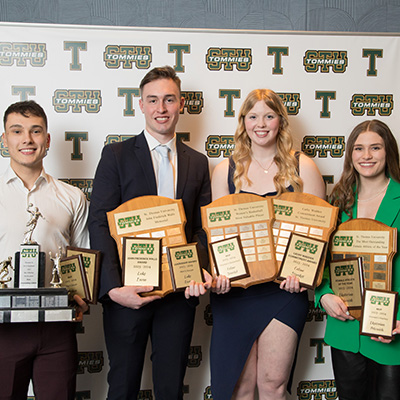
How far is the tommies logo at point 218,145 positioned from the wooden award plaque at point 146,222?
834 millimetres

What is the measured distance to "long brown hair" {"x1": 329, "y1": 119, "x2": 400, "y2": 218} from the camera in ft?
6.23

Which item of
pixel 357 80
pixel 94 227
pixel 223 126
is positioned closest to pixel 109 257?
pixel 94 227

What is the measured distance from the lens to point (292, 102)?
2625 millimetres

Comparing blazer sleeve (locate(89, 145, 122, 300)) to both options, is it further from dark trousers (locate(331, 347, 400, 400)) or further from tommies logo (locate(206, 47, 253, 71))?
dark trousers (locate(331, 347, 400, 400))

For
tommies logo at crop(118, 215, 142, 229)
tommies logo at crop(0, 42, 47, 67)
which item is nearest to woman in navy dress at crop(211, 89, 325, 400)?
tommies logo at crop(118, 215, 142, 229)

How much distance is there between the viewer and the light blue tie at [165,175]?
2.07 meters

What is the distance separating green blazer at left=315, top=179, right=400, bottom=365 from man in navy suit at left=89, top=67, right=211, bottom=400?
611 mm

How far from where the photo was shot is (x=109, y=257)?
1.87 meters

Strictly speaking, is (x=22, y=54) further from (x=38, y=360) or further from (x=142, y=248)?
(x=38, y=360)

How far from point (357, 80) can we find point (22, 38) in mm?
1984

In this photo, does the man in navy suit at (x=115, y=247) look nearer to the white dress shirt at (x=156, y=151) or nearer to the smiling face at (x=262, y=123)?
the white dress shirt at (x=156, y=151)

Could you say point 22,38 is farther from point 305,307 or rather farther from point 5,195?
point 305,307

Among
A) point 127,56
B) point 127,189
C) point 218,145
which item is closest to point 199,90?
point 218,145

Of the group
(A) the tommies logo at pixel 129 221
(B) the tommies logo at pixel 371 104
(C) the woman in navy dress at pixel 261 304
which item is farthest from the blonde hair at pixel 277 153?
(B) the tommies logo at pixel 371 104
